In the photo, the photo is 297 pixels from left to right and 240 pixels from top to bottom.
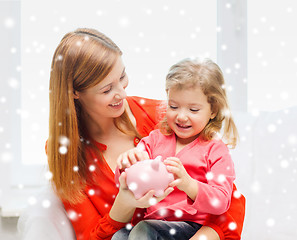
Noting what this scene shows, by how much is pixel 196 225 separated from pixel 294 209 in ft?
2.10

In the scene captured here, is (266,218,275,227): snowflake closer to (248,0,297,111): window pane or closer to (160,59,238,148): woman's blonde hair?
(160,59,238,148): woman's blonde hair

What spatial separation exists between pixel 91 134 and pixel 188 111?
1.59ft

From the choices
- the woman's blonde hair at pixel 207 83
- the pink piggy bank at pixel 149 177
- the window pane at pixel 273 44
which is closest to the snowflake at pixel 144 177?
the pink piggy bank at pixel 149 177

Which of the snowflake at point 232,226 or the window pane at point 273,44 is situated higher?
the window pane at point 273,44

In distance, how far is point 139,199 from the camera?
3.52ft

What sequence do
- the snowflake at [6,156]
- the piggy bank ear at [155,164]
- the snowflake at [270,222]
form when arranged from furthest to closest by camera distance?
the snowflake at [6,156], the snowflake at [270,222], the piggy bank ear at [155,164]

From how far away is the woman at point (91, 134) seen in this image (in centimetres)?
132

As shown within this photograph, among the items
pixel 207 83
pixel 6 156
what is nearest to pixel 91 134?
pixel 207 83

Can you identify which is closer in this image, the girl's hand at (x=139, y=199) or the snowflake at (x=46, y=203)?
the girl's hand at (x=139, y=199)

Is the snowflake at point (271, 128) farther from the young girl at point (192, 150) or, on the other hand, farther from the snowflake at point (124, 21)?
the snowflake at point (124, 21)

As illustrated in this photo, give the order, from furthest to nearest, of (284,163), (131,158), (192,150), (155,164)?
(284,163) → (192,150) → (131,158) → (155,164)

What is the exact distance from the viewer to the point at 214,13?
7.96 ft

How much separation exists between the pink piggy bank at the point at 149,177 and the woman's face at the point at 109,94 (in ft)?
1.13

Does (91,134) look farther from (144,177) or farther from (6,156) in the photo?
(6,156)
